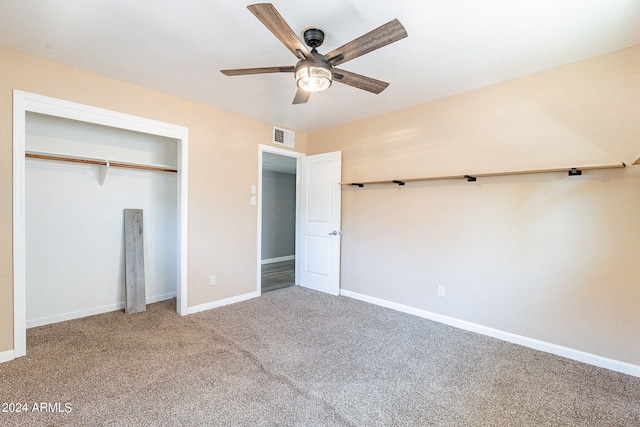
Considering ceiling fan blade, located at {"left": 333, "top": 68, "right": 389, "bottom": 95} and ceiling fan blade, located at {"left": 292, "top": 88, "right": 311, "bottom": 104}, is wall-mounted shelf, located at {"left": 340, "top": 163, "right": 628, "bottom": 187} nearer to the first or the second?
ceiling fan blade, located at {"left": 333, "top": 68, "right": 389, "bottom": 95}

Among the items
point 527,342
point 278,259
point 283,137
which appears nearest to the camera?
point 527,342

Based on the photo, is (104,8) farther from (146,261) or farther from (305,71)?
(146,261)

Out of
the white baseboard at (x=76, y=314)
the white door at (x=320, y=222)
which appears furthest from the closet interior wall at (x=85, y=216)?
the white door at (x=320, y=222)

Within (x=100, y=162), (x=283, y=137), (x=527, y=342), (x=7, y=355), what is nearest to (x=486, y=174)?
(x=527, y=342)

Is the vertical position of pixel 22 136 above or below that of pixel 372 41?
below

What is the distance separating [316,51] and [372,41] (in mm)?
422

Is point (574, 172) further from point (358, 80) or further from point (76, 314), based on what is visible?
point (76, 314)

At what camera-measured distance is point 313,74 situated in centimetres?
181

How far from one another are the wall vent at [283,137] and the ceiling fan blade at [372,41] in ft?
8.28

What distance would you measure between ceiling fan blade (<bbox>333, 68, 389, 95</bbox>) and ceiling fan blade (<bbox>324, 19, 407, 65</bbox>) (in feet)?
0.46

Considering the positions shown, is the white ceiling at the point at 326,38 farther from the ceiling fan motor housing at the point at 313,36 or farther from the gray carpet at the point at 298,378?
the gray carpet at the point at 298,378

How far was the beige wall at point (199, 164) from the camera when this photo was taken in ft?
7.60

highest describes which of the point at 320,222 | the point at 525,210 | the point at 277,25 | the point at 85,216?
the point at 277,25

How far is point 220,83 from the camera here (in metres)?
2.89
